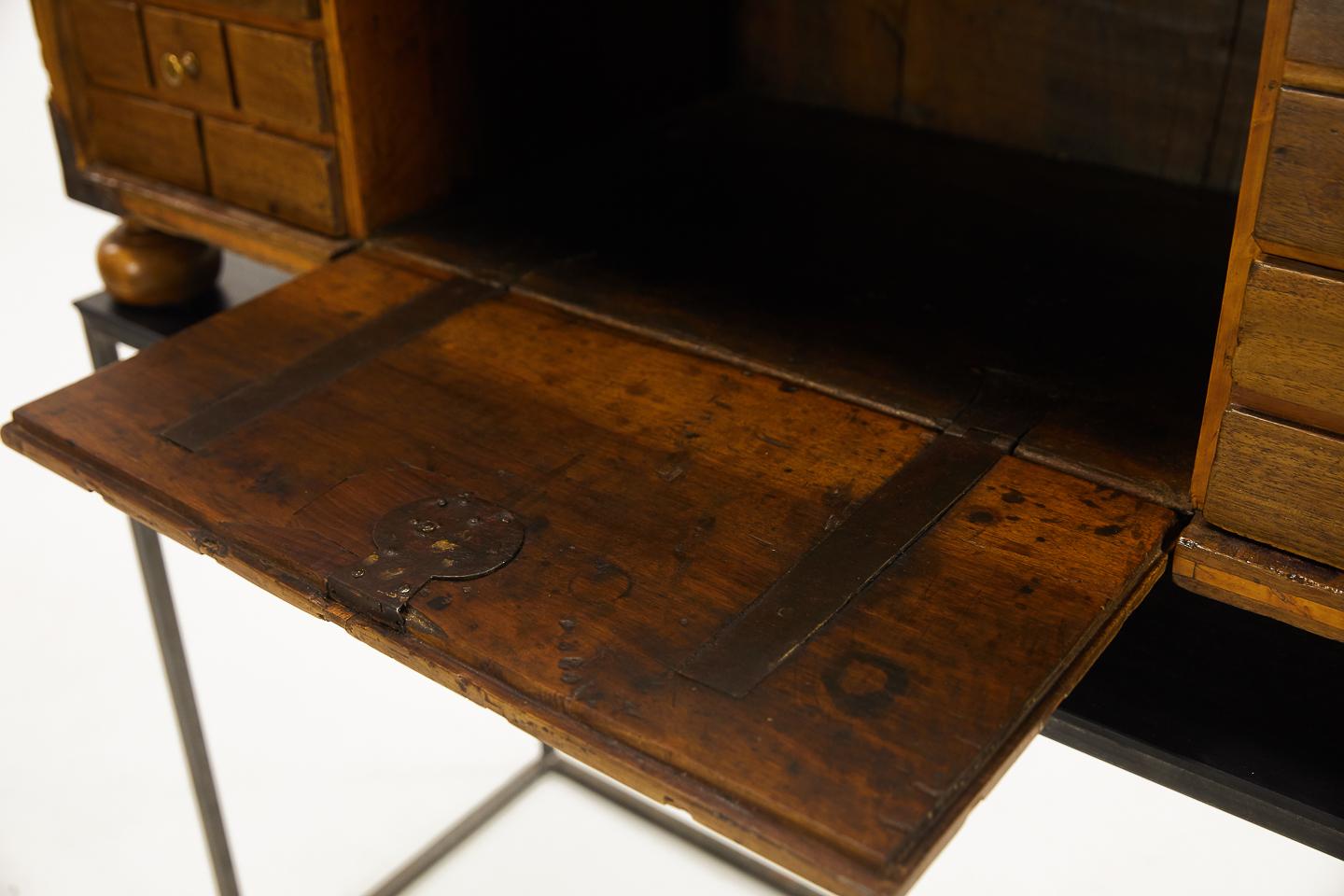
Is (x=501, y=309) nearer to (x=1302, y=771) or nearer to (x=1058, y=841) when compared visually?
(x=1302, y=771)

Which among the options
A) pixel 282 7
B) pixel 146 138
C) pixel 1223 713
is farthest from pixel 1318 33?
pixel 146 138

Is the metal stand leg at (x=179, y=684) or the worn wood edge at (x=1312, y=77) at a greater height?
the worn wood edge at (x=1312, y=77)

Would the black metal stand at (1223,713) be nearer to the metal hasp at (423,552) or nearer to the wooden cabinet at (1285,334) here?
the wooden cabinet at (1285,334)

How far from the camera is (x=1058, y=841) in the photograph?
1975 mm

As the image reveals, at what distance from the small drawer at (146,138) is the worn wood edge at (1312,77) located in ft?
3.61

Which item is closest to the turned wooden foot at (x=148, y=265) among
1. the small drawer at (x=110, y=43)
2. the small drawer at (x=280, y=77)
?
the small drawer at (x=110, y=43)

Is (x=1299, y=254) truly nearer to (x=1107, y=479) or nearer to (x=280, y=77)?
(x=1107, y=479)

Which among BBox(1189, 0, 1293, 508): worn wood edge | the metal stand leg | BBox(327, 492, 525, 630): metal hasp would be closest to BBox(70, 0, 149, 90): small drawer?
the metal stand leg

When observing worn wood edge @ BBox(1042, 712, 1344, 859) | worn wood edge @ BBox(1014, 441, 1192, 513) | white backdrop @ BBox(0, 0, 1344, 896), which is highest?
worn wood edge @ BBox(1014, 441, 1192, 513)

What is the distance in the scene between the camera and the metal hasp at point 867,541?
0.88 meters

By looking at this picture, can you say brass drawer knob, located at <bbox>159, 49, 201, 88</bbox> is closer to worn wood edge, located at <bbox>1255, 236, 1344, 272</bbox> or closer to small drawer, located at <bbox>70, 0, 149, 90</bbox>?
small drawer, located at <bbox>70, 0, 149, 90</bbox>

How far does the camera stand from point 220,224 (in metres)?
1.51

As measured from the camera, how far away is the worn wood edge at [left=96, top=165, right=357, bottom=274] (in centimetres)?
146

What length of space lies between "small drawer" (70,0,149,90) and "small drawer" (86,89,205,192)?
2 centimetres
